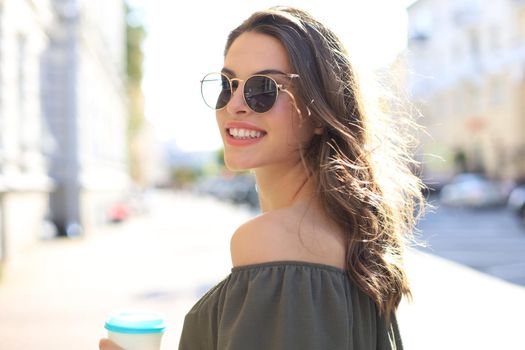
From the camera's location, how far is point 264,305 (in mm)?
1244

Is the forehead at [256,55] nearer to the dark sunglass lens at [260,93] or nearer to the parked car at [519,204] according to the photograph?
the dark sunglass lens at [260,93]

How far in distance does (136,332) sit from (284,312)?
1.54 ft

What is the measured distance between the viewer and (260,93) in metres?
1.54

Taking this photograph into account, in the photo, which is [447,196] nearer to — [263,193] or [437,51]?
[437,51]

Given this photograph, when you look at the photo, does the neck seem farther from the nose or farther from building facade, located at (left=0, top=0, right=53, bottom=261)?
building facade, located at (left=0, top=0, right=53, bottom=261)

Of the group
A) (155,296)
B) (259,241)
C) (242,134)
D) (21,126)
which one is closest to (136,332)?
(259,241)

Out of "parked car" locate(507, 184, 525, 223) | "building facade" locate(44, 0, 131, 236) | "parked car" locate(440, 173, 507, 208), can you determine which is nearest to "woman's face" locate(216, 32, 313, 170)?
"building facade" locate(44, 0, 131, 236)

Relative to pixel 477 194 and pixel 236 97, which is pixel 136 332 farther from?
pixel 477 194

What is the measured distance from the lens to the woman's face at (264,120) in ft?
5.07

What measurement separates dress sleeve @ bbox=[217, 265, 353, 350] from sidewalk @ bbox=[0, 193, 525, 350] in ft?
6.58

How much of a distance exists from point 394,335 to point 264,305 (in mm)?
576

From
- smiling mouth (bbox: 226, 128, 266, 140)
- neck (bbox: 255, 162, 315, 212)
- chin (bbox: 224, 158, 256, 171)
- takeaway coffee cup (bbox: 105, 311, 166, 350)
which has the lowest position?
takeaway coffee cup (bbox: 105, 311, 166, 350)

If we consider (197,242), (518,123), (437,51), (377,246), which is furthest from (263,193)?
(437,51)

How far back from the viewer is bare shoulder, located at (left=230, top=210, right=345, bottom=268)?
1276mm
